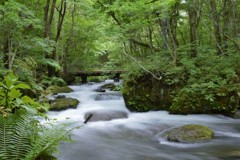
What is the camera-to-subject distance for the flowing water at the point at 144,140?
5.27m

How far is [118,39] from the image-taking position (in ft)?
31.0

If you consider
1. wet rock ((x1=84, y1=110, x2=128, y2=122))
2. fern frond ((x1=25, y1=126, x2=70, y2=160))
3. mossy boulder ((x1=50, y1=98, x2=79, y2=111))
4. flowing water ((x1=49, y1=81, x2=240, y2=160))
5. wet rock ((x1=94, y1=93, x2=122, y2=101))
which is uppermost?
fern frond ((x1=25, y1=126, x2=70, y2=160))

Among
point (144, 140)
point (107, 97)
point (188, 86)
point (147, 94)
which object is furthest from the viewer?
point (107, 97)

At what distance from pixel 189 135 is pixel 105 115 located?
3.58 metres

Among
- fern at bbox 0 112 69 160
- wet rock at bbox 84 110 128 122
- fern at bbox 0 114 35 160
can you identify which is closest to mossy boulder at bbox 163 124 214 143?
wet rock at bbox 84 110 128 122

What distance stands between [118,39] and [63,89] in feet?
18.4

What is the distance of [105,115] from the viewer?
8758mm

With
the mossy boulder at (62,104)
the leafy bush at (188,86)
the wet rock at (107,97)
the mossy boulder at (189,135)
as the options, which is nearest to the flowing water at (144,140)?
the mossy boulder at (189,135)

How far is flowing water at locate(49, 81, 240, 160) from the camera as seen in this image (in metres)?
5.27

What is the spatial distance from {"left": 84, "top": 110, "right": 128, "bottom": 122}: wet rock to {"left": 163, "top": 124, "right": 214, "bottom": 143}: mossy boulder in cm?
272

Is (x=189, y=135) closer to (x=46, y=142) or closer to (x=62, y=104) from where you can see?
(x=46, y=142)

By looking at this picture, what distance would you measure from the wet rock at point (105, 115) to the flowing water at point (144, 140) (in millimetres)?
161

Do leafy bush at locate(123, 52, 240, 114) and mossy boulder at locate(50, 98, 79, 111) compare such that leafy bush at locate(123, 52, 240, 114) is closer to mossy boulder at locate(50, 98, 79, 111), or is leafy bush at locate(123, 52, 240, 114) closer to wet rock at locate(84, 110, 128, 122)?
wet rock at locate(84, 110, 128, 122)

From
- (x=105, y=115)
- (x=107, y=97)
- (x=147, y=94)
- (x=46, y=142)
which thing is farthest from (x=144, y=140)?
(x=107, y=97)
